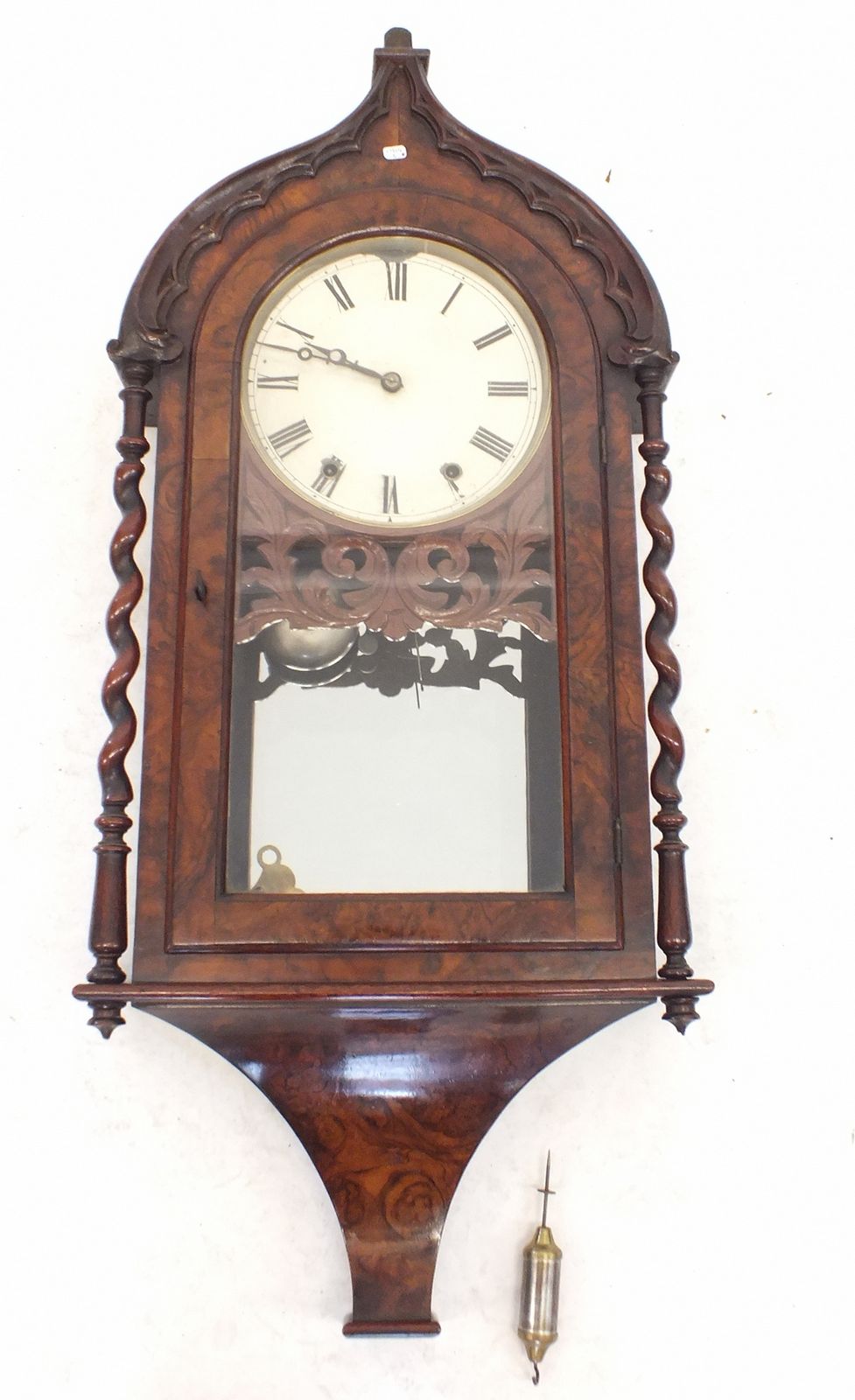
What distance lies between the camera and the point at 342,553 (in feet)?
3.31

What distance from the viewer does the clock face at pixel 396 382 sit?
3.39 ft

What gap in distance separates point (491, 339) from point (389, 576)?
0.22 meters

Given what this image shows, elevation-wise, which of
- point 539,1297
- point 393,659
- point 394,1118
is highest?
point 393,659

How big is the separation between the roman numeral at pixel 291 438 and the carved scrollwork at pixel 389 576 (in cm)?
4

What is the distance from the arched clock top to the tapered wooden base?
1.69ft

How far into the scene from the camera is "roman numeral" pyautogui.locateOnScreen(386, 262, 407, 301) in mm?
1083

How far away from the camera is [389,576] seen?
39.6 inches


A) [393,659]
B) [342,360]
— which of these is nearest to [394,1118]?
[393,659]

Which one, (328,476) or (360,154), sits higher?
(360,154)

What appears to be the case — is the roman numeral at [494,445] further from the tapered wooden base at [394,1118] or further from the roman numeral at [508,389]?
the tapered wooden base at [394,1118]

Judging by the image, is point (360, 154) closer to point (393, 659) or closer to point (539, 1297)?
point (393, 659)

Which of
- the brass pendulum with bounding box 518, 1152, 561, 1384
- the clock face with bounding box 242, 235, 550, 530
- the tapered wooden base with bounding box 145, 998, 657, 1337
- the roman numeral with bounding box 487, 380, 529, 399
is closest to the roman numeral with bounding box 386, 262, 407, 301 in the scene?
the clock face with bounding box 242, 235, 550, 530

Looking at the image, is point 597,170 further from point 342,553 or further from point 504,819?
point 504,819

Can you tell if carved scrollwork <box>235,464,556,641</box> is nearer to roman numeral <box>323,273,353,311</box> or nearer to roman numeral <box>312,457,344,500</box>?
roman numeral <box>312,457,344,500</box>
